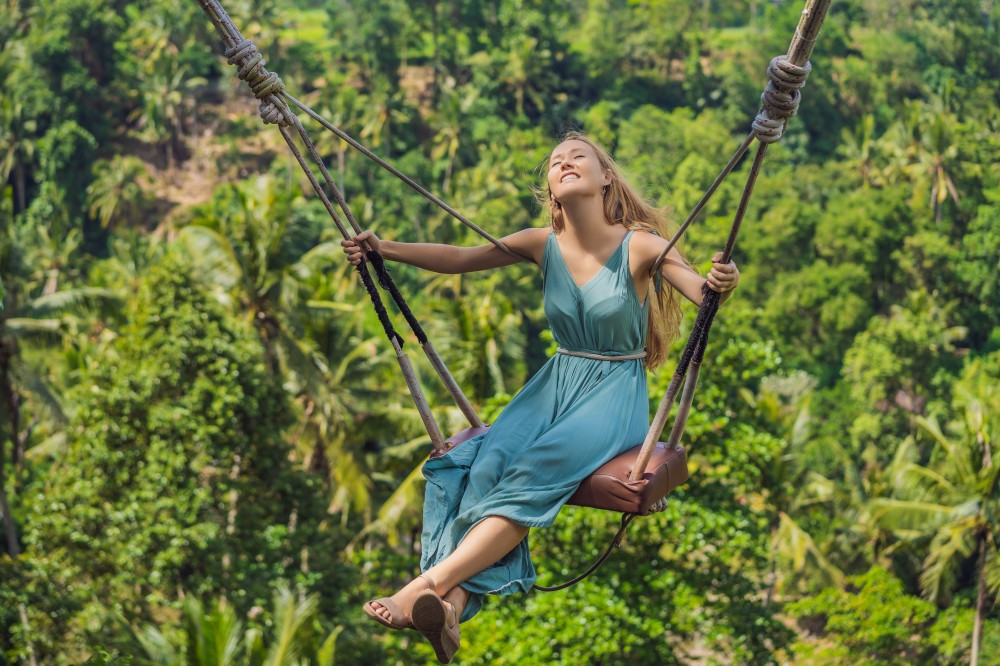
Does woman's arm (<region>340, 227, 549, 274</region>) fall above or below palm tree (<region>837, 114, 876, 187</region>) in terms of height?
below

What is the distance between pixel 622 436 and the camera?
18.0 ft

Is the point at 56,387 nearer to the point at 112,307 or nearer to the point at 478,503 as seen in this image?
the point at 112,307

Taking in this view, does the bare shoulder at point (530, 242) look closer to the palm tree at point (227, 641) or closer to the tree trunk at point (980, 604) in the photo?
the palm tree at point (227, 641)

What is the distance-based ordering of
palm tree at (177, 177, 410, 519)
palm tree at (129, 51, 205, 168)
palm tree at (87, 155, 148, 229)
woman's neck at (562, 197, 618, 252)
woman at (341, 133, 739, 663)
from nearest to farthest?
1. woman at (341, 133, 739, 663)
2. woman's neck at (562, 197, 618, 252)
3. palm tree at (177, 177, 410, 519)
4. palm tree at (87, 155, 148, 229)
5. palm tree at (129, 51, 205, 168)

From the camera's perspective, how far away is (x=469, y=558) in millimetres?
5102

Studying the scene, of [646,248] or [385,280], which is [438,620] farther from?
[646,248]

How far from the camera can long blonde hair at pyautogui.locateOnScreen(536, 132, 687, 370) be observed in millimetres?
5781

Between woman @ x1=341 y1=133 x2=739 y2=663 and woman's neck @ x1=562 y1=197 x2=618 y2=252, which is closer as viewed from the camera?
woman @ x1=341 y1=133 x2=739 y2=663

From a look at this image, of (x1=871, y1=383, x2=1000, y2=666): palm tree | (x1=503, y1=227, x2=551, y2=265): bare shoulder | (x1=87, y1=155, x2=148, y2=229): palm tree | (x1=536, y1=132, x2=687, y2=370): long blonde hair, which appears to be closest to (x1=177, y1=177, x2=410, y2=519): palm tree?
(x1=871, y1=383, x2=1000, y2=666): palm tree

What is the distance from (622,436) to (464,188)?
36.2 metres

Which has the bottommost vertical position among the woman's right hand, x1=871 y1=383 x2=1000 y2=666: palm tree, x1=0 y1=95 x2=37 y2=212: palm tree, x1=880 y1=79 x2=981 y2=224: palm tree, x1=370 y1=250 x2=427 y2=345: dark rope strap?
x1=871 y1=383 x2=1000 y2=666: palm tree

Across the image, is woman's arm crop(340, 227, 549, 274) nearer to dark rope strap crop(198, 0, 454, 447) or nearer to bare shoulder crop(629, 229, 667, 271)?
dark rope strap crop(198, 0, 454, 447)

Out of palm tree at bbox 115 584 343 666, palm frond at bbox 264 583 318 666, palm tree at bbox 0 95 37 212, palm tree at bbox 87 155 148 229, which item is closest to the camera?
palm tree at bbox 115 584 343 666

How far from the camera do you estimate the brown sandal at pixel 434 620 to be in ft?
15.9
